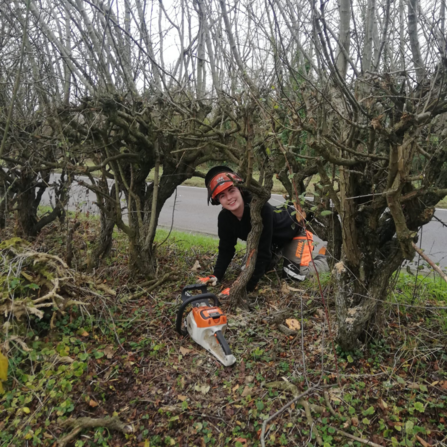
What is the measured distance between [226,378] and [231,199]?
62.6 inches

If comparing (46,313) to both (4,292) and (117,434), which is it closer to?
(4,292)

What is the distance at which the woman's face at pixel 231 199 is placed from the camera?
128 inches

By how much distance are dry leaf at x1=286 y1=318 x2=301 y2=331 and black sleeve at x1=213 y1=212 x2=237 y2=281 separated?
105 cm

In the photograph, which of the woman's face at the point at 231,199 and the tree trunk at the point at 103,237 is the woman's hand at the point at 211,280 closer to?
the woman's face at the point at 231,199

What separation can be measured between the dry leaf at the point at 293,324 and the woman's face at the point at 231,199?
1.17m

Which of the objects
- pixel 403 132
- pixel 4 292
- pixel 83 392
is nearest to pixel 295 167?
pixel 403 132

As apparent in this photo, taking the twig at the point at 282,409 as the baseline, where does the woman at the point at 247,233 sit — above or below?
above

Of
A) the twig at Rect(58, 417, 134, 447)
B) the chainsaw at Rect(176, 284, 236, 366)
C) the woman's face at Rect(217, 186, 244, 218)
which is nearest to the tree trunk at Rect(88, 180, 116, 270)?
the woman's face at Rect(217, 186, 244, 218)

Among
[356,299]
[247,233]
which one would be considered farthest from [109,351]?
[356,299]

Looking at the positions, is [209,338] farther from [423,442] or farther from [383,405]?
[423,442]

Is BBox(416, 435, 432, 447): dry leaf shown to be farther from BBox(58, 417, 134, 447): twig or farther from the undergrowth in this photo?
BBox(58, 417, 134, 447): twig

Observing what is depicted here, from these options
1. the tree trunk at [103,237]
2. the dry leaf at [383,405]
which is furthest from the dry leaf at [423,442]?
the tree trunk at [103,237]

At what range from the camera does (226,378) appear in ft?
8.11

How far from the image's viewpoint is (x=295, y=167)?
2.99 meters
